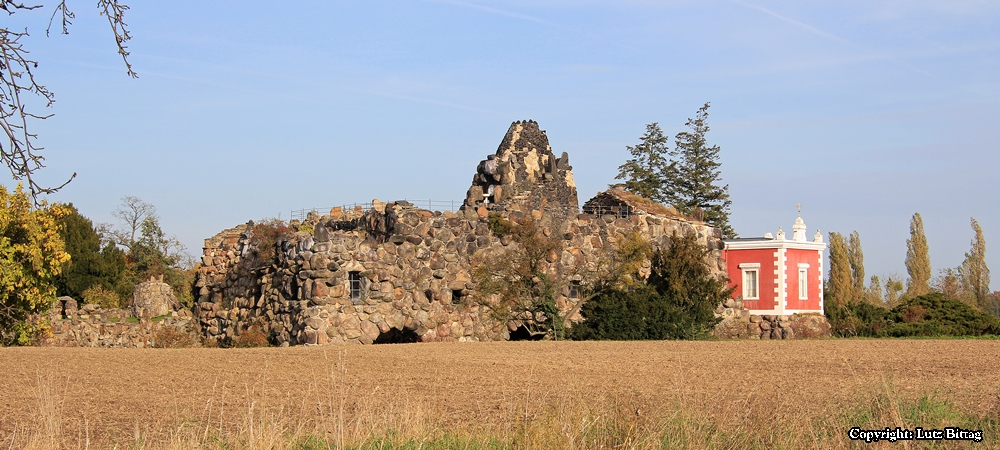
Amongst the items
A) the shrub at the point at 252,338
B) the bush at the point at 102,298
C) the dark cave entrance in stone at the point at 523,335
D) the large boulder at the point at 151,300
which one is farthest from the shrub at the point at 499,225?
the bush at the point at 102,298

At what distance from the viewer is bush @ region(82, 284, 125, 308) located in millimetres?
32906

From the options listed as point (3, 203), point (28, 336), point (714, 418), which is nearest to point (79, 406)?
point (714, 418)

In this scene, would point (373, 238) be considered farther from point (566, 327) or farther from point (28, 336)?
point (28, 336)

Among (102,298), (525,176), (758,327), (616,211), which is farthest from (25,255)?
(758,327)

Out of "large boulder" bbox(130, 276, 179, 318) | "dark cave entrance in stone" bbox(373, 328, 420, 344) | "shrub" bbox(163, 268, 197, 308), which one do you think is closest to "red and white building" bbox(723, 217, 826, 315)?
"dark cave entrance in stone" bbox(373, 328, 420, 344)

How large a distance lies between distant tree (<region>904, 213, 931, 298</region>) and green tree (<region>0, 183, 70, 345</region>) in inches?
1849

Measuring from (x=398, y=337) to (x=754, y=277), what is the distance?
13716 millimetres

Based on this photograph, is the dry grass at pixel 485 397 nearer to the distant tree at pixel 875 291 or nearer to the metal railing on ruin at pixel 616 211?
the metal railing on ruin at pixel 616 211

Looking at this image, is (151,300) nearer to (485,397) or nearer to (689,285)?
(689,285)

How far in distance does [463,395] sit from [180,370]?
533 cm

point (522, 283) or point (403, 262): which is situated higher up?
point (403, 262)

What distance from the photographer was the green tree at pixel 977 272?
53.1m

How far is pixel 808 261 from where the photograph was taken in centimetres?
3353

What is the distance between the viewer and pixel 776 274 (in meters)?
32.3
